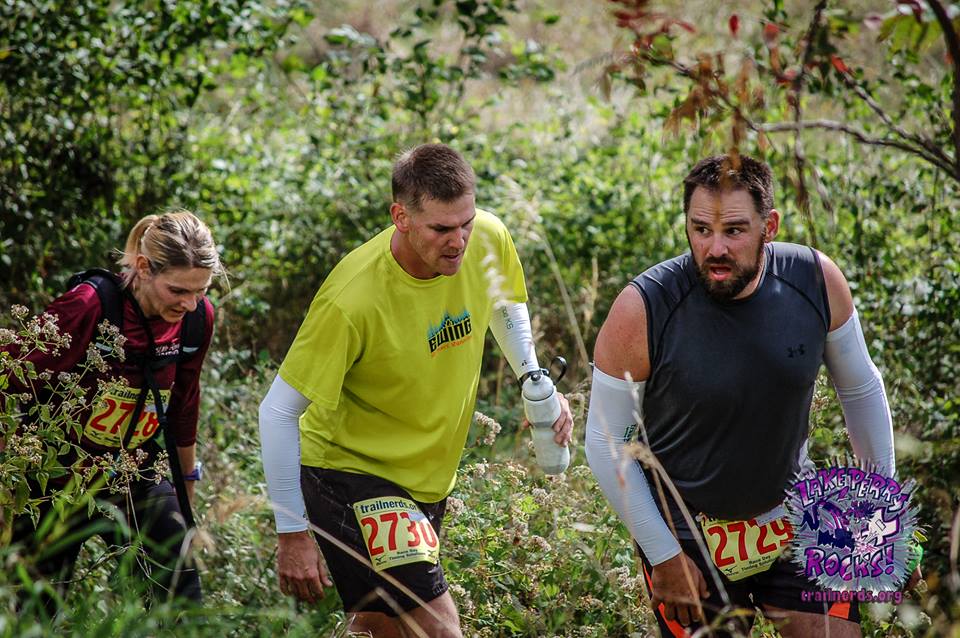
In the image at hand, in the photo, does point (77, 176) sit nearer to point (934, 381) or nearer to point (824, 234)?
point (824, 234)

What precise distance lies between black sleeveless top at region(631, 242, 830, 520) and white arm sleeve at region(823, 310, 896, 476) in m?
0.12

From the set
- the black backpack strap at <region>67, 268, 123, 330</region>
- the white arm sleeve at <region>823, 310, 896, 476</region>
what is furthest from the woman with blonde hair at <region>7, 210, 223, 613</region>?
the white arm sleeve at <region>823, 310, 896, 476</region>

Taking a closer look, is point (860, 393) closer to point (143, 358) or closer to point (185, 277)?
point (185, 277)

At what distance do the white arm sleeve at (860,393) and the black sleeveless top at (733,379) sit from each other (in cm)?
12

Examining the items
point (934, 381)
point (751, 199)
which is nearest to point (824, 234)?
point (934, 381)

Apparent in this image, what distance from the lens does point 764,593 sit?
367 cm

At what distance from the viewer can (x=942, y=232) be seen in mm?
5832

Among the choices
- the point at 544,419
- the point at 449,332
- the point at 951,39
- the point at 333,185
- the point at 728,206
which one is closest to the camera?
the point at 951,39

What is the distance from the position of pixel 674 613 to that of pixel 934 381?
2.69 m

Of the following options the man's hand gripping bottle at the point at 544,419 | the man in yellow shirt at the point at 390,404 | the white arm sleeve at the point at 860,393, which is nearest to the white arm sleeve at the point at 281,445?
the man in yellow shirt at the point at 390,404

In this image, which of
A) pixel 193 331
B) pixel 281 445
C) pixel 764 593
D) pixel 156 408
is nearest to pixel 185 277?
pixel 193 331

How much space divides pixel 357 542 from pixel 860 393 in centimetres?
176

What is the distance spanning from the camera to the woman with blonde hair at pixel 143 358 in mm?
4051

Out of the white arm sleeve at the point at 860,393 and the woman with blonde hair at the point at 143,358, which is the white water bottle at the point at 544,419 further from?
the woman with blonde hair at the point at 143,358
